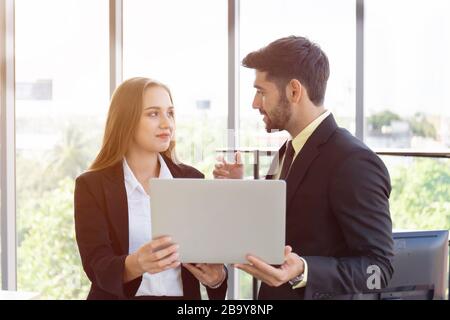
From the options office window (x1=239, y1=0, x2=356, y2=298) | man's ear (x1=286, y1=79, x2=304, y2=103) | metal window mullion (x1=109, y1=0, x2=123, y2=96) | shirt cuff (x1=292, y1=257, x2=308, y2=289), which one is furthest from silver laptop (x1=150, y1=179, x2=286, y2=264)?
metal window mullion (x1=109, y1=0, x2=123, y2=96)

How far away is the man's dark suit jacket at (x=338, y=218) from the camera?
1.48 meters

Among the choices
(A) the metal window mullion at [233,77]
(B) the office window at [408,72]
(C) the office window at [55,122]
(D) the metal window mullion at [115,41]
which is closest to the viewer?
(B) the office window at [408,72]

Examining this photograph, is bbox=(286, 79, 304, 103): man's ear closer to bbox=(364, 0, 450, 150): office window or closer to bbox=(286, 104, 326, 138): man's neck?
bbox=(286, 104, 326, 138): man's neck

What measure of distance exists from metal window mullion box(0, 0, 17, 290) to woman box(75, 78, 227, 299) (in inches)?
102

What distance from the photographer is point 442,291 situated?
1628mm

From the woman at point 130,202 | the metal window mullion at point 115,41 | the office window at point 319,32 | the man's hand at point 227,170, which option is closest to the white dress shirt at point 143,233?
the woman at point 130,202

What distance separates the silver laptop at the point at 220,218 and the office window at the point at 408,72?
2553mm

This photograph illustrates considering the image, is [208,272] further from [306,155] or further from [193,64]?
[193,64]

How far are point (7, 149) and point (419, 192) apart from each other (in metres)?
2.70

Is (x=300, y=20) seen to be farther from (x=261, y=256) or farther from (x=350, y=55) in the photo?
(x=261, y=256)

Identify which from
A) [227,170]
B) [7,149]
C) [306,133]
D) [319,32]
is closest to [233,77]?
[319,32]

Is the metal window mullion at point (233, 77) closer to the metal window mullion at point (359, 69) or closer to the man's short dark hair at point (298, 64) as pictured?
the metal window mullion at point (359, 69)

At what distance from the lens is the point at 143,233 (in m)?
1.84
